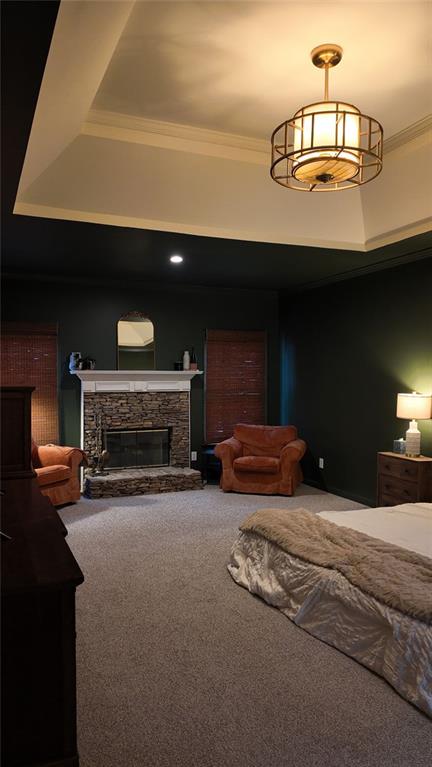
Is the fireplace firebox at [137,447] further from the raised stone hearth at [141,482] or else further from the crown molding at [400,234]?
the crown molding at [400,234]

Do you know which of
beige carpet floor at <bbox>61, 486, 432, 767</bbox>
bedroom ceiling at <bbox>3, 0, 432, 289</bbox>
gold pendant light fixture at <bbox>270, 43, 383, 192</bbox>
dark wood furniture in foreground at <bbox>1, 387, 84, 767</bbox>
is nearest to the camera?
dark wood furniture in foreground at <bbox>1, 387, 84, 767</bbox>

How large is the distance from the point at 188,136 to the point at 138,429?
12.6 feet

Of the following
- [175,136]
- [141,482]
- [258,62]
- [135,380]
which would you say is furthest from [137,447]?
[258,62]

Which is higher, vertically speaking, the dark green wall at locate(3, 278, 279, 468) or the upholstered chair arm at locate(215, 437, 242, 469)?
the dark green wall at locate(3, 278, 279, 468)

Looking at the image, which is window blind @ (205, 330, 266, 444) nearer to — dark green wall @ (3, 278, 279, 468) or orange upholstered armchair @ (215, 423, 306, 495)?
dark green wall @ (3, 278, 279, 468)

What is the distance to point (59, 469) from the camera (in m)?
5.76

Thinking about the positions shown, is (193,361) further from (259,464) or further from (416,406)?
(416,406)

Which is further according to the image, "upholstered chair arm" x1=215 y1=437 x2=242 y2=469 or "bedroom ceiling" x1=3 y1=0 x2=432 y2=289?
"upholstered chair arm" x1=215 y1=437 x2=242 y2=469

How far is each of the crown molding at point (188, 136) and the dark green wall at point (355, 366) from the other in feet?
5.05

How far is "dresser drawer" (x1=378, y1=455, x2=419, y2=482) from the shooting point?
4996mm

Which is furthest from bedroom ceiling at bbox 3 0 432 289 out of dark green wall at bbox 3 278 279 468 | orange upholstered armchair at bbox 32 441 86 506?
orange upholstered armchair at bbox 32 441 86 506

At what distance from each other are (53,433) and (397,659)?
5.09 m

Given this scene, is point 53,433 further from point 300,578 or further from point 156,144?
point 300,578

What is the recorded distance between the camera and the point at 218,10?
111 inches
